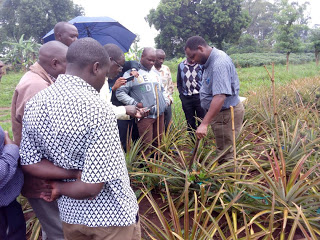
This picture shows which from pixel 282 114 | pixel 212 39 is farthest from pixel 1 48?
pixel 282 114

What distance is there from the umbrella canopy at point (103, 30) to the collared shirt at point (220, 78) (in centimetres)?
261

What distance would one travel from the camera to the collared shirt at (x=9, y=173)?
1277 mm

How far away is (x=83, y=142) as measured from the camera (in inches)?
43.5

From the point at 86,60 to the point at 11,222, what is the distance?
1.10 m

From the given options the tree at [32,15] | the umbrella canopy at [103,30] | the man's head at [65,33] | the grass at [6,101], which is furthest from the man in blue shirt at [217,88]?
the tree at [32,15]

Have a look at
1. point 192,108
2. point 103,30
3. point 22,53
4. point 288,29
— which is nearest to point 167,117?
point 192,108

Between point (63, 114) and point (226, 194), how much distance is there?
1.79m

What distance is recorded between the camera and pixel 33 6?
80.3ft

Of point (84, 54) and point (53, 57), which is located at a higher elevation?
point (84, 54)

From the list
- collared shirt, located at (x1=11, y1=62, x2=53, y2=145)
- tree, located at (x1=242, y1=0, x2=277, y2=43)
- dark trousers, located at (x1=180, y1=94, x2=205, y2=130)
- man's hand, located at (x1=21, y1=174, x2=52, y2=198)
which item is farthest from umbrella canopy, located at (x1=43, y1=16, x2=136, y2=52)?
tree, located at (x1=242, y1=0, x2=277, y2=43)

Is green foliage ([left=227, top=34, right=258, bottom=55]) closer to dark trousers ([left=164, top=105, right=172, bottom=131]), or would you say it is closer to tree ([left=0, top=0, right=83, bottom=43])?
tree ([left=0, top=0, right=83, bottom=43])

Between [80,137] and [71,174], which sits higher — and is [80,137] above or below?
above

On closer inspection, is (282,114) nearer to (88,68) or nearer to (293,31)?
(88,68)

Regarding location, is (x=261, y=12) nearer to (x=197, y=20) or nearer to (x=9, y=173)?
(x=197, y=20)
